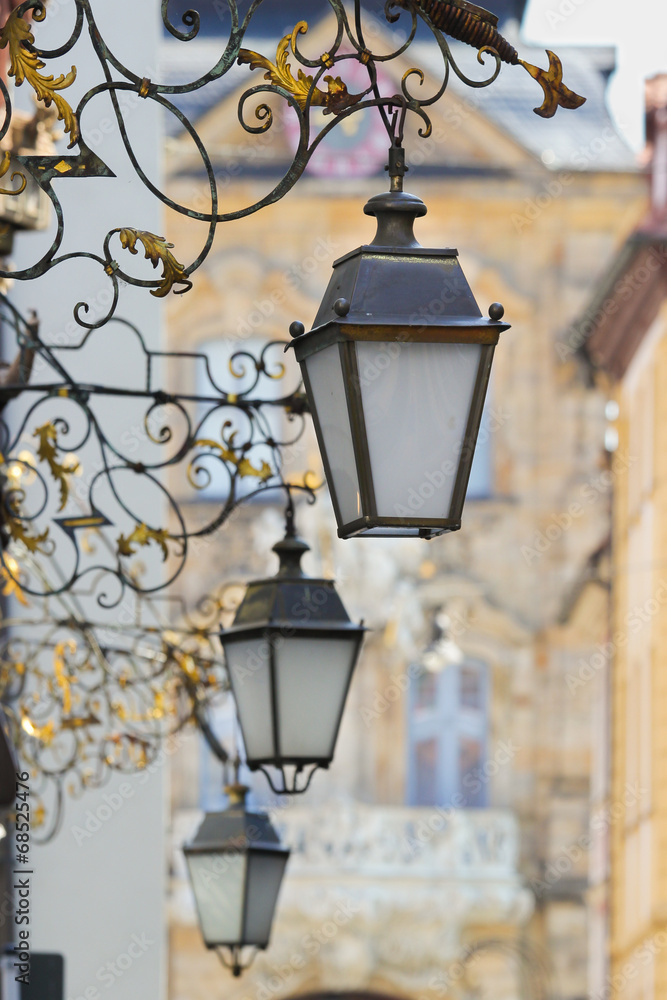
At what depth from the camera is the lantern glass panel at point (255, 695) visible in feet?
15.8

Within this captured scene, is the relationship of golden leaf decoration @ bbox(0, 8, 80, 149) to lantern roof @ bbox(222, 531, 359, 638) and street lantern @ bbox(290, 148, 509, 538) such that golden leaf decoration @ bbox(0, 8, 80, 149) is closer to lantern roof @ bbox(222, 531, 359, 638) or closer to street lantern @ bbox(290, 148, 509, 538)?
street lantern @ bbox(290, 148, 509, 538)

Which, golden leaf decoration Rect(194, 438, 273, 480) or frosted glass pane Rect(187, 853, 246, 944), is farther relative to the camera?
frosted glass pane Rect(187, 853, 246, 944)

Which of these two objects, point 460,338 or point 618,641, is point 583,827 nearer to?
point 618,641

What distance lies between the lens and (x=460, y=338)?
9.80 ft

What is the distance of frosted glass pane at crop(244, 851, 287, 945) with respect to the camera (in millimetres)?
5969

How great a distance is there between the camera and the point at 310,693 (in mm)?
4816

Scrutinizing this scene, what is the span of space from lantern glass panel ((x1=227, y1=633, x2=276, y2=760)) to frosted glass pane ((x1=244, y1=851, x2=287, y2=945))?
1214 mm

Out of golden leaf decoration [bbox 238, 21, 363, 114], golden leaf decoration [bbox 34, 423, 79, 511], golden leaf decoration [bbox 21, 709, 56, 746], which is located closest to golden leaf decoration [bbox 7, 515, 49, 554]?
golden leaf decoration [bbox 34, 423, 79, 511]

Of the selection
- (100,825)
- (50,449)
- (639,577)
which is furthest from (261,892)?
(639,577)

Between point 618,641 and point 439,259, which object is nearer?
point 439,259

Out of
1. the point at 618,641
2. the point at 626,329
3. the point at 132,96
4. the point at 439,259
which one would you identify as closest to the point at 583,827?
the point at 618,641

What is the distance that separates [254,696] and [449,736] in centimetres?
1793

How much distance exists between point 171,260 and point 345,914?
18795mm

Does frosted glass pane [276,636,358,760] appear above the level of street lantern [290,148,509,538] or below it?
below
